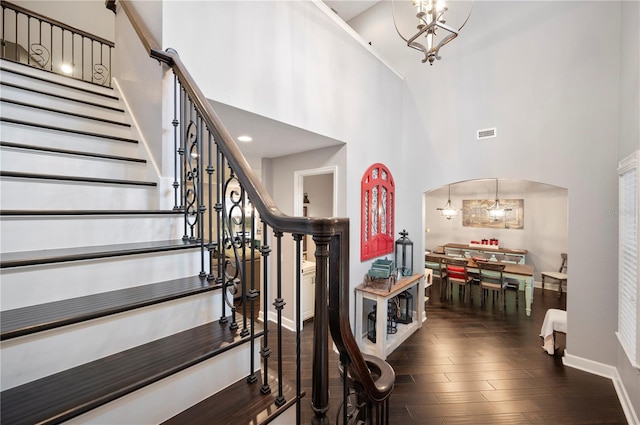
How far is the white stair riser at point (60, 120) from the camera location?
1901 millimetres

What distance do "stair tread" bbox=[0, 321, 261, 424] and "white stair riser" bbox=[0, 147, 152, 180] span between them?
1342 millimetres

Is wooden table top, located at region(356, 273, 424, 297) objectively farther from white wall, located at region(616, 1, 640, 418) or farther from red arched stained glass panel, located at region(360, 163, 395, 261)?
white wall, located at region(616, 1, 640, 418)

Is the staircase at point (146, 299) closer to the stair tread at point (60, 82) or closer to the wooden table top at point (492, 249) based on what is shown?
the stair tread at point (60, 82)

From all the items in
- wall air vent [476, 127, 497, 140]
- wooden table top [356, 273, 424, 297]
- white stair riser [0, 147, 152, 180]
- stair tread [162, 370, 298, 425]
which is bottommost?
wooden table top [356, 273, 424, 297]

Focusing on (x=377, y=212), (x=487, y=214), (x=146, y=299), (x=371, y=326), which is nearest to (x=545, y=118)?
(x=377, y=212)

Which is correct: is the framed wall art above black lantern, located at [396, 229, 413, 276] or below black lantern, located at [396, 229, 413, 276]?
above

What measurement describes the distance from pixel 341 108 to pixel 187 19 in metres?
1.83

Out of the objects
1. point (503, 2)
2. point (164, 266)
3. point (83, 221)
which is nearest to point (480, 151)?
point (503, 2)

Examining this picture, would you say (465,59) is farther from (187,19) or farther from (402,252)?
(187,19)

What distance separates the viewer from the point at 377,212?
3.93 meters

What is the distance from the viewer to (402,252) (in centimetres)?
421

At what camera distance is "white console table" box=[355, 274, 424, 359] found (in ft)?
10.7

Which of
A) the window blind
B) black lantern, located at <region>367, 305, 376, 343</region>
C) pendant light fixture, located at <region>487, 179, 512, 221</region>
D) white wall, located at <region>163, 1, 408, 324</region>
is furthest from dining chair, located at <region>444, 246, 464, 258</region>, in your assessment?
the window blind

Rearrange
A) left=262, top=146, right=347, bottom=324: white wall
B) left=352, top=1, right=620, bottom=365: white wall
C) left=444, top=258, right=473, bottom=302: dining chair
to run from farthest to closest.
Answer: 1. left=444, top=258, right=473, bottom=302: dining chair
2. left=262, top=146, right=347, bottom=324: white wall
3. left=352, top=1, right=620, bottom=365: white wall
